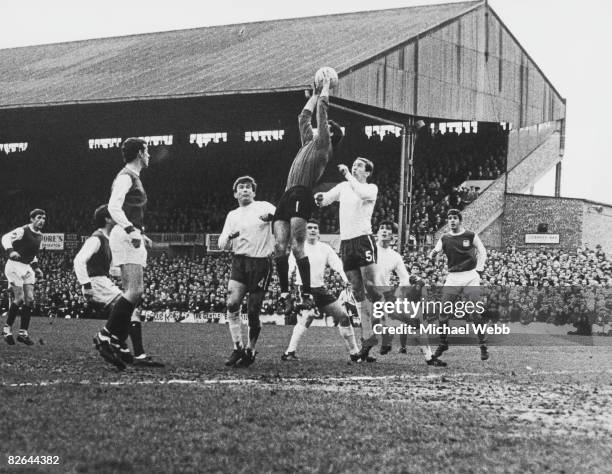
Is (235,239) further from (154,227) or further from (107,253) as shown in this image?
(154,227)

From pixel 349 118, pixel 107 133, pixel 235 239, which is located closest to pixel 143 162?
pixel 235 239

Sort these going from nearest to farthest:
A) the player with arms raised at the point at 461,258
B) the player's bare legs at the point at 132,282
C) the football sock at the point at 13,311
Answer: the player's bare legs at the point at 132,282 < the player with arms raised at the point at 461,258 < the football sock at the point at 13,311

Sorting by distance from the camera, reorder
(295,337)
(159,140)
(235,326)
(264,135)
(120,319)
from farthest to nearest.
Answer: (159,140), (264,135), (295,337), (235,326), (120,319)

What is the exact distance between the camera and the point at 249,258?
438 inches

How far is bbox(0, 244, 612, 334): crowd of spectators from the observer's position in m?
24.4

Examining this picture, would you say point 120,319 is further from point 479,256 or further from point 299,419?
point 479,256

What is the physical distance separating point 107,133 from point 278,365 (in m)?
35.7

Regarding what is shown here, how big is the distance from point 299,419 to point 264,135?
40006mm

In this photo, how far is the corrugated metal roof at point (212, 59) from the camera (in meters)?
33.4

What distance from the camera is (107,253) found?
1290cm

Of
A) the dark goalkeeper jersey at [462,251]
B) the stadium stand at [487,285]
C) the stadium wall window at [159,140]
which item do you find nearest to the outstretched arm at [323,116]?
the dark goalkeeper jersey at [462,251]

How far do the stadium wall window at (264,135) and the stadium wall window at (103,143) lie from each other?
23.6ft

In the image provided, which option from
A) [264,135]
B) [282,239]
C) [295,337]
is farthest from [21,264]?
[264,135]

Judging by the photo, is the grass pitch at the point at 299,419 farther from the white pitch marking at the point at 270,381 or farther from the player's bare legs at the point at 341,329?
the player's bare legs at the point at 341,329
